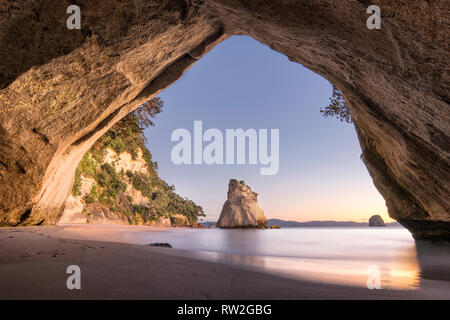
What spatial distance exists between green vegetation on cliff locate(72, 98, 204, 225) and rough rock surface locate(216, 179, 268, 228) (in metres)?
13.7

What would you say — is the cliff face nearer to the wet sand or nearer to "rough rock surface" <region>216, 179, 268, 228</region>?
the wet sand

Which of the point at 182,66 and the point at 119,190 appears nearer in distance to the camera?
the point at 182,66

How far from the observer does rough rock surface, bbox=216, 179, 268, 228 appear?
5219 centimetres

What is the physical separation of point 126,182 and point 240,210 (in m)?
28.6

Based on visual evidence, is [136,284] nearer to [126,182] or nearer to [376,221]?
[126,182]

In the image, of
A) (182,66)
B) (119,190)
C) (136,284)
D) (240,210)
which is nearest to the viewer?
(136,284)

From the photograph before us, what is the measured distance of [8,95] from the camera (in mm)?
5527

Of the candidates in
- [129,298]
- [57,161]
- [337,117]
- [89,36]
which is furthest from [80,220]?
[129,298]

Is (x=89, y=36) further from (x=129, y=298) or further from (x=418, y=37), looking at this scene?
(x=418, y=37)

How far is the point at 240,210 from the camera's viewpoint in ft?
174

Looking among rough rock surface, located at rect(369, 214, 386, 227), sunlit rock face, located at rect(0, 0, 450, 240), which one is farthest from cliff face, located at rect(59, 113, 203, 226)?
rough rock surface, located at rect(369, 214, 386, 227)

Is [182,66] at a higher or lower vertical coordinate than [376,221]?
higher

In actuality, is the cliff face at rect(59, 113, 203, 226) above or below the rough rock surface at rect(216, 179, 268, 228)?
above

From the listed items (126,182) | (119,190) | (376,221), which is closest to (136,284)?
(119,190)
